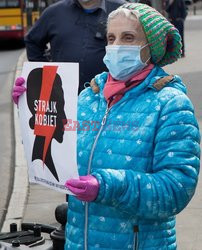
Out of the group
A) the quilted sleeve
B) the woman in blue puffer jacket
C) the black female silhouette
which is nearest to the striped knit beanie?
the woman in blue puffer jacket

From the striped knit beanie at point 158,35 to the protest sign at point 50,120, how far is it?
307mm

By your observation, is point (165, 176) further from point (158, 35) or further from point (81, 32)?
point (81, 32)

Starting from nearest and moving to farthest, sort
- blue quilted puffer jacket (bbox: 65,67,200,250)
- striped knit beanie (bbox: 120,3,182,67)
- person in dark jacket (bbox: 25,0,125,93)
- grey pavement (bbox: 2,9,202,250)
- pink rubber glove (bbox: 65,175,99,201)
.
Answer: pink rubber glove (bbox: 65,175,99,201) → blue quilted puffer jacket (bbox: 65,67,200,250) → striped knit beanie (bbox: 120,3,182,67) → person in dark jacket (bbox: 25,0,125,93) → grey pavement (bbox: 2,9,202,250)

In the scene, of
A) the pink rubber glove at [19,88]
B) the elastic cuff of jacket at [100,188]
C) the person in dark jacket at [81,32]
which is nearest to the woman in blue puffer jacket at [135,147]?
the elastic cuff of jacket at [100,188]

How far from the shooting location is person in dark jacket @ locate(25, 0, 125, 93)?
17.8 feet

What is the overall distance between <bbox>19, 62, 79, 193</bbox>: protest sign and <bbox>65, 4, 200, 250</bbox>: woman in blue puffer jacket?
0.25ft

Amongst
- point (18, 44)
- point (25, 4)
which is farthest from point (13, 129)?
point (18, 44)

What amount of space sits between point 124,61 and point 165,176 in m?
0.50

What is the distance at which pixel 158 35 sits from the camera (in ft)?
9.95

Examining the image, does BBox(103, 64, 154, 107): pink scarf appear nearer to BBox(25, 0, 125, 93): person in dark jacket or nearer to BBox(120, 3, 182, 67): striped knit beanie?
BBox(120, 3, 182, 67): striped knit beanie

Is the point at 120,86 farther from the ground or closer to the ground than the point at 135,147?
farther from the ground

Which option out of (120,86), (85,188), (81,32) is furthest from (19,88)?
(81,32)

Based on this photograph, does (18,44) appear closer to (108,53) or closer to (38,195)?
(38,195)

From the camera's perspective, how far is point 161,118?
2920mm
